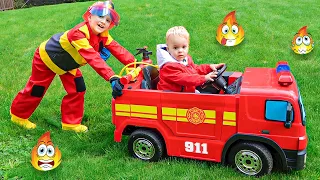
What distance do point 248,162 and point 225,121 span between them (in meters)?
0.39

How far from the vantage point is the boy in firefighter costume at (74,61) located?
12.3 ft

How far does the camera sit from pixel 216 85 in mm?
3633

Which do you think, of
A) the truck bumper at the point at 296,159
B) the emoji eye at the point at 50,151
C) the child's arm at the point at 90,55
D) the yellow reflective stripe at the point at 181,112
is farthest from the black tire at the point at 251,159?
the emoji eye at the point at 50,151

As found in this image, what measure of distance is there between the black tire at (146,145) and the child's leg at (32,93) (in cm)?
128

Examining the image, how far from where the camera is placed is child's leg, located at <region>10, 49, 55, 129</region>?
4301mm

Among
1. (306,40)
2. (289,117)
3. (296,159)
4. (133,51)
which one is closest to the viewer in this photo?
(289,117)

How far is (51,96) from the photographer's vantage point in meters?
5.52

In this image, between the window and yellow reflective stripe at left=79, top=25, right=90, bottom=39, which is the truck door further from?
yellow reflective stripe at left=79, top=25, right=90, bottom=39

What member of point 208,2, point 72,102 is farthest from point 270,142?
point 208,2

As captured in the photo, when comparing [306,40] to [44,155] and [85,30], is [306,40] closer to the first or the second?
[85,30]

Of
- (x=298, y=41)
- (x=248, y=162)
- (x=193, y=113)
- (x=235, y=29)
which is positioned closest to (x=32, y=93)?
(x=193, y=113)

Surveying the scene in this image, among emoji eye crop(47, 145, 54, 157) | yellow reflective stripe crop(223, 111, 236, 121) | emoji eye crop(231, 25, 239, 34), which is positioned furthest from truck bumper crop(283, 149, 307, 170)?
emoji eye crop(231, 25, 239, 34)

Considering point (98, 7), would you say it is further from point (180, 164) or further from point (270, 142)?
point (270, 142)

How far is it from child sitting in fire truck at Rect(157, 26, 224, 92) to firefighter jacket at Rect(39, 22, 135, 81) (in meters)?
0.52
